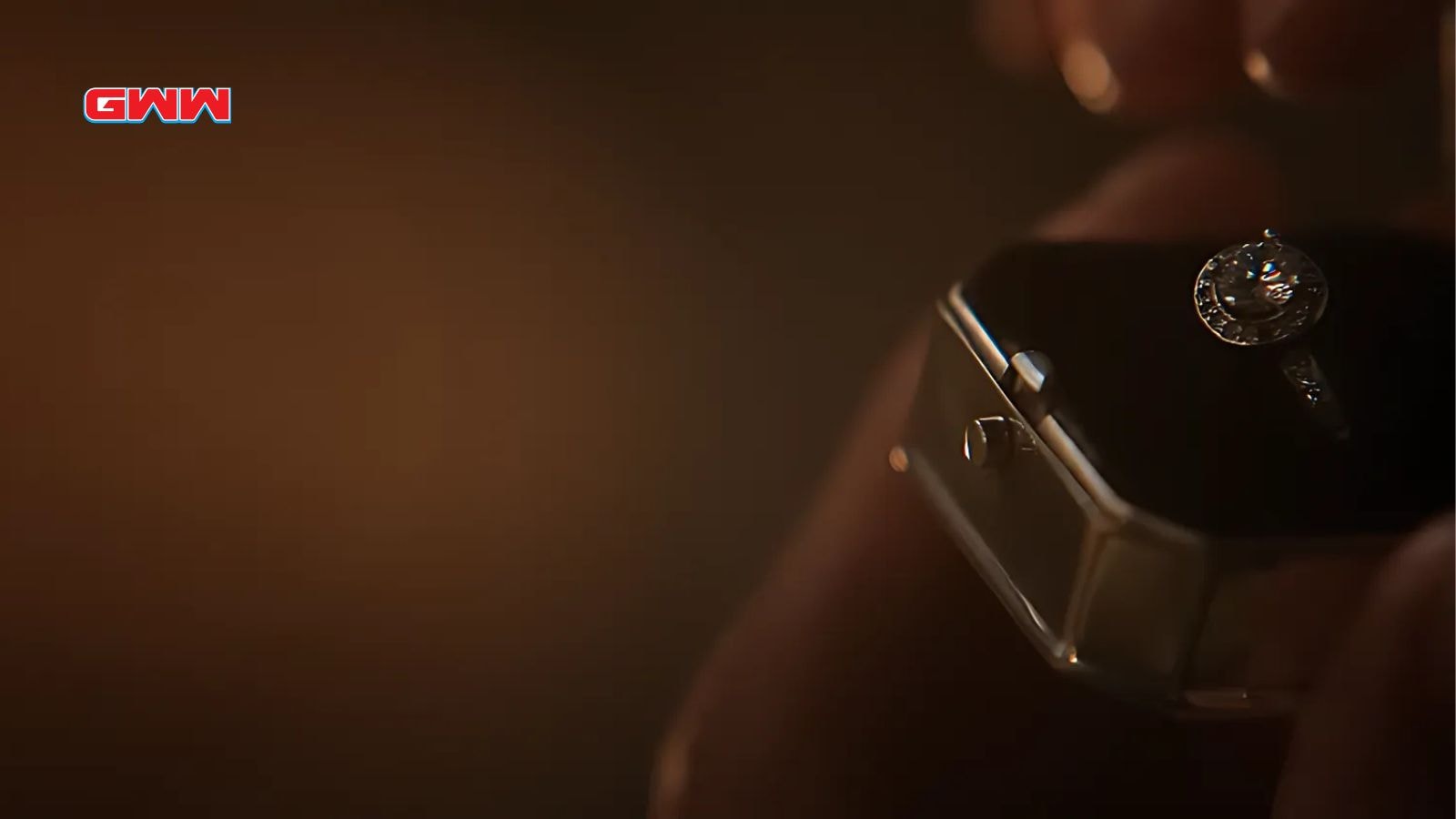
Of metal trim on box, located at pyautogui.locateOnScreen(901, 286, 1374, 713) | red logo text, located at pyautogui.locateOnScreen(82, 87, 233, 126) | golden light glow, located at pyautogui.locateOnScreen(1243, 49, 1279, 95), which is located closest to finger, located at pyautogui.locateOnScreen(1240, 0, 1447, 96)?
golden light glow, located at pyautogui.locateOnScreen(1243, 49, 1279, 95)

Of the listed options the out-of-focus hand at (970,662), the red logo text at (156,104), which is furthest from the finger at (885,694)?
the red logo text at (156,104)

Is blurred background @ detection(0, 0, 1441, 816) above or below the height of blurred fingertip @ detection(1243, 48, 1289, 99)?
below

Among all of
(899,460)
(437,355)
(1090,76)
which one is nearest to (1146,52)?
(1090,76)

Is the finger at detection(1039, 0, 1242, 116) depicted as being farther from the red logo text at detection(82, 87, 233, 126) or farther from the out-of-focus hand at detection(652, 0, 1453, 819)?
the red logo text at detection(82, 87, 233, 126)

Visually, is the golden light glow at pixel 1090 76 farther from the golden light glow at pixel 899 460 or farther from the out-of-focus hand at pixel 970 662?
the golden light glow at pixel 899 460

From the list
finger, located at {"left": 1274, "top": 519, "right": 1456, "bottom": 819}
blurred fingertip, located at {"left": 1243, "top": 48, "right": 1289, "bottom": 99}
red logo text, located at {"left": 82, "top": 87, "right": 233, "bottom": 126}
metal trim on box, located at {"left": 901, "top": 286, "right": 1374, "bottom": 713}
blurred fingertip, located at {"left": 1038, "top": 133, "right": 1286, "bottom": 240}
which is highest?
red logo text, located at {"left": 82, "top": 87, "right": 233, "bottom": 126}
